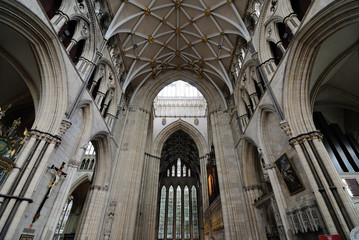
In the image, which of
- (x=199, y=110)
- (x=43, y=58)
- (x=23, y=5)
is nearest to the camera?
(x=23, y=5)

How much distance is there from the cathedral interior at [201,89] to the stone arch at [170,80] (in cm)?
11

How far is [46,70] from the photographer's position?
595cm

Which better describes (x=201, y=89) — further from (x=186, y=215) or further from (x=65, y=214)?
(x=186, y=215)

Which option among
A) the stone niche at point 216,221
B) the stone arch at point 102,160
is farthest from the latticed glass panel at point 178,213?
the stone arch at point 102,160

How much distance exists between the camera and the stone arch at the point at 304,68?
16.7 feet

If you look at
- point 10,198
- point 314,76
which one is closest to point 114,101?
point 10,198

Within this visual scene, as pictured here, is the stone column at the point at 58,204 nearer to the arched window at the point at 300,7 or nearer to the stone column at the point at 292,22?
the stone column at the point at 292,22

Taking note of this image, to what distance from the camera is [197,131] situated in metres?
21.8

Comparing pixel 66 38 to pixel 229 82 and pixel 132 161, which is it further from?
pixel 229 82

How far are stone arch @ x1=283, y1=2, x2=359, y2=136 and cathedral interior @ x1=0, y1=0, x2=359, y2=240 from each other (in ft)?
0.12

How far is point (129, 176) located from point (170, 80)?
919cm

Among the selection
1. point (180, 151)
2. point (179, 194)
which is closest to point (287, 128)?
point (180, 151)

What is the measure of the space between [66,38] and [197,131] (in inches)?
669

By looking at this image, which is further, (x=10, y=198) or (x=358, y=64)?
(x=358, y=64)
